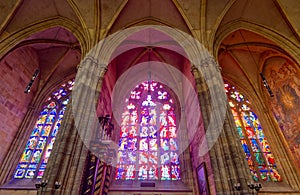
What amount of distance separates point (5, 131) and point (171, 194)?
9.53m

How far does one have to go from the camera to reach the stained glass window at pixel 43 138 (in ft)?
33.5

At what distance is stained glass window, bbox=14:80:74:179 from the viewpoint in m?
10.2

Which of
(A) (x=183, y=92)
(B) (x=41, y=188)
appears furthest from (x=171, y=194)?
(A) (x=183, y=92)

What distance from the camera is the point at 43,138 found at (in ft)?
37.3

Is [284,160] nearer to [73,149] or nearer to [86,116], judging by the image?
[86,116]

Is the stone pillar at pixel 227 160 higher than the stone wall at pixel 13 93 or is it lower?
lower

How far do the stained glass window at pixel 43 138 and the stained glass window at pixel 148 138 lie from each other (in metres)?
4.11

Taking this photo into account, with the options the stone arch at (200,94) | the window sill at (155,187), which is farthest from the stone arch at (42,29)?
the window sill at (155,187)

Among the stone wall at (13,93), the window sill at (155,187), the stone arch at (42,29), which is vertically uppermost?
the stone arch at (42,29)

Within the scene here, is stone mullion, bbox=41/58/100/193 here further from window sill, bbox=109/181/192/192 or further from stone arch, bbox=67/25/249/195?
window sill, bbox=109/181/192/192

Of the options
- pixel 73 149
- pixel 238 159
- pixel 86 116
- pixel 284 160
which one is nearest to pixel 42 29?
pixel 86 116

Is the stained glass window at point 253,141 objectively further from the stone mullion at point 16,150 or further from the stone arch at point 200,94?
the stone mullion at point 16,150

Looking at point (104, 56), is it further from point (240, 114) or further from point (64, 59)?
point (240, 114)

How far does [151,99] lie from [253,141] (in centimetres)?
720
